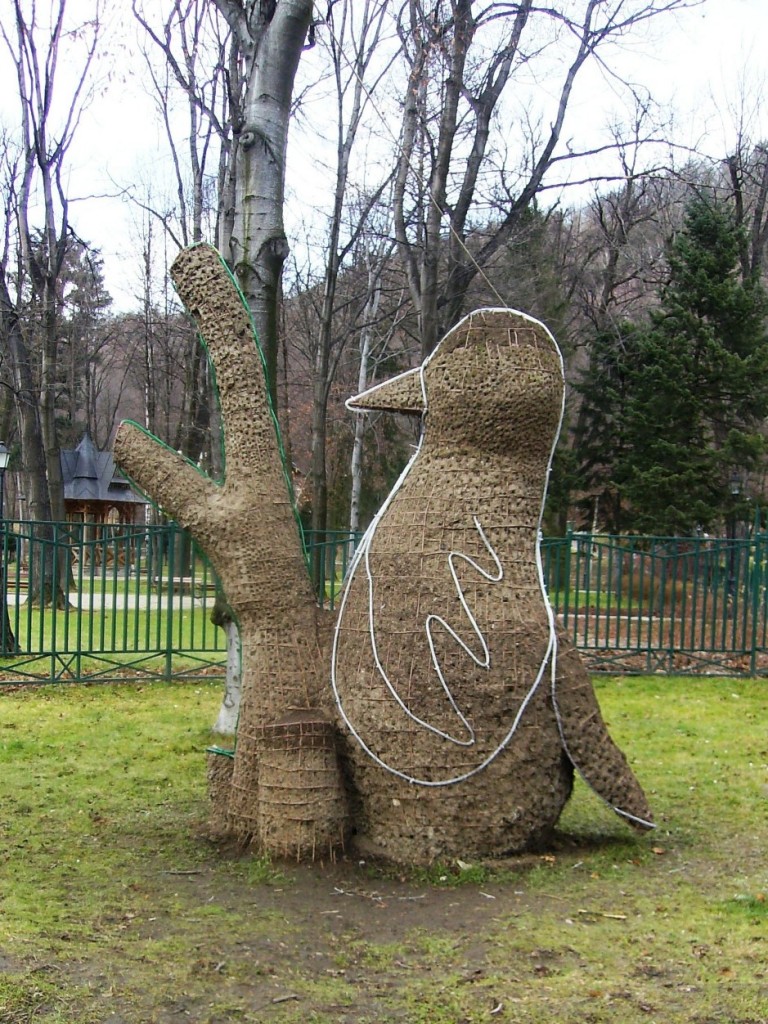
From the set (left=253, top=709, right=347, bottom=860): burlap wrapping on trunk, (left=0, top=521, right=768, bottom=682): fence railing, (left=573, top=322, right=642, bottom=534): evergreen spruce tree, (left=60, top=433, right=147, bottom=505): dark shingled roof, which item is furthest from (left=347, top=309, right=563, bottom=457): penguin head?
(left=60, top=433, right=147, bottom=505): dark shingled roof

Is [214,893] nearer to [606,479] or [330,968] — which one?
[330,968]

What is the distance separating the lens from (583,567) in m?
11.8

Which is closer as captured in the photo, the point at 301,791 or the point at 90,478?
the point at 301,791

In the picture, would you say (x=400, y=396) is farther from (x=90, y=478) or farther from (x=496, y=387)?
(x=90, y=478)

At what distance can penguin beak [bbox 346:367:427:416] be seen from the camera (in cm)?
486

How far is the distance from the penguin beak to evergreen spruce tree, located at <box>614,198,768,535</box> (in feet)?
54.0

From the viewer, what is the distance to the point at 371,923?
157 inches

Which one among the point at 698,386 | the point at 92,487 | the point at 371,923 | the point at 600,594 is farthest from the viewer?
the point at 92,487

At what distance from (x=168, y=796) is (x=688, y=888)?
314 centimetres

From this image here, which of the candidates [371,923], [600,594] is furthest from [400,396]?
[600,594]

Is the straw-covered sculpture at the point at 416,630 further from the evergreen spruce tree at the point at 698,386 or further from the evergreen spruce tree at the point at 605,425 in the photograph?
the evergreen spruce tree at the point at 605,425

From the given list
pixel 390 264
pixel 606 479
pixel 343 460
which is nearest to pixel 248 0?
pixel 390 264

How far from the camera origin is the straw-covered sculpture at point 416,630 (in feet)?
14.6

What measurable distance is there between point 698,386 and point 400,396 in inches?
715
